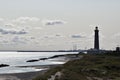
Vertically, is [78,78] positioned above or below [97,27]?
below

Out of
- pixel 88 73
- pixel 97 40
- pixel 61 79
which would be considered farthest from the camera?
pixel 97 40

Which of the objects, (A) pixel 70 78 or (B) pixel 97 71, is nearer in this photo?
(A) pixel 70 78

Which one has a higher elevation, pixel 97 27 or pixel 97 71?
pixel 97 27

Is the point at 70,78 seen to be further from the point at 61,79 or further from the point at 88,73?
the point at 88,73

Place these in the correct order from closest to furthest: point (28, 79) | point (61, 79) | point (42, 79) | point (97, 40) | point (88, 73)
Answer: point (61, 79)
point (42, 79)
point (88, 73)
point (28, 79)
point (97, 40)

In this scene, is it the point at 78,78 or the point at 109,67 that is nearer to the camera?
the point at 78,78

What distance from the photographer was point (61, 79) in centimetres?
4059

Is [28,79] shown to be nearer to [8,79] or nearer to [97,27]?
[8,79]

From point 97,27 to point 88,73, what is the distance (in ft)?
368

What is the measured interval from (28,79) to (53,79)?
64.8 ft

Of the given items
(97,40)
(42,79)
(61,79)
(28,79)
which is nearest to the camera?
(61,79)

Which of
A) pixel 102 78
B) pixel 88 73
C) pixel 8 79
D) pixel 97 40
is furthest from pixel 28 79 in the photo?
pixel 97 40

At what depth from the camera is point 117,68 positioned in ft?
201

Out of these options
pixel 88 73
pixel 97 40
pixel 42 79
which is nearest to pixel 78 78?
pixel 42 79
